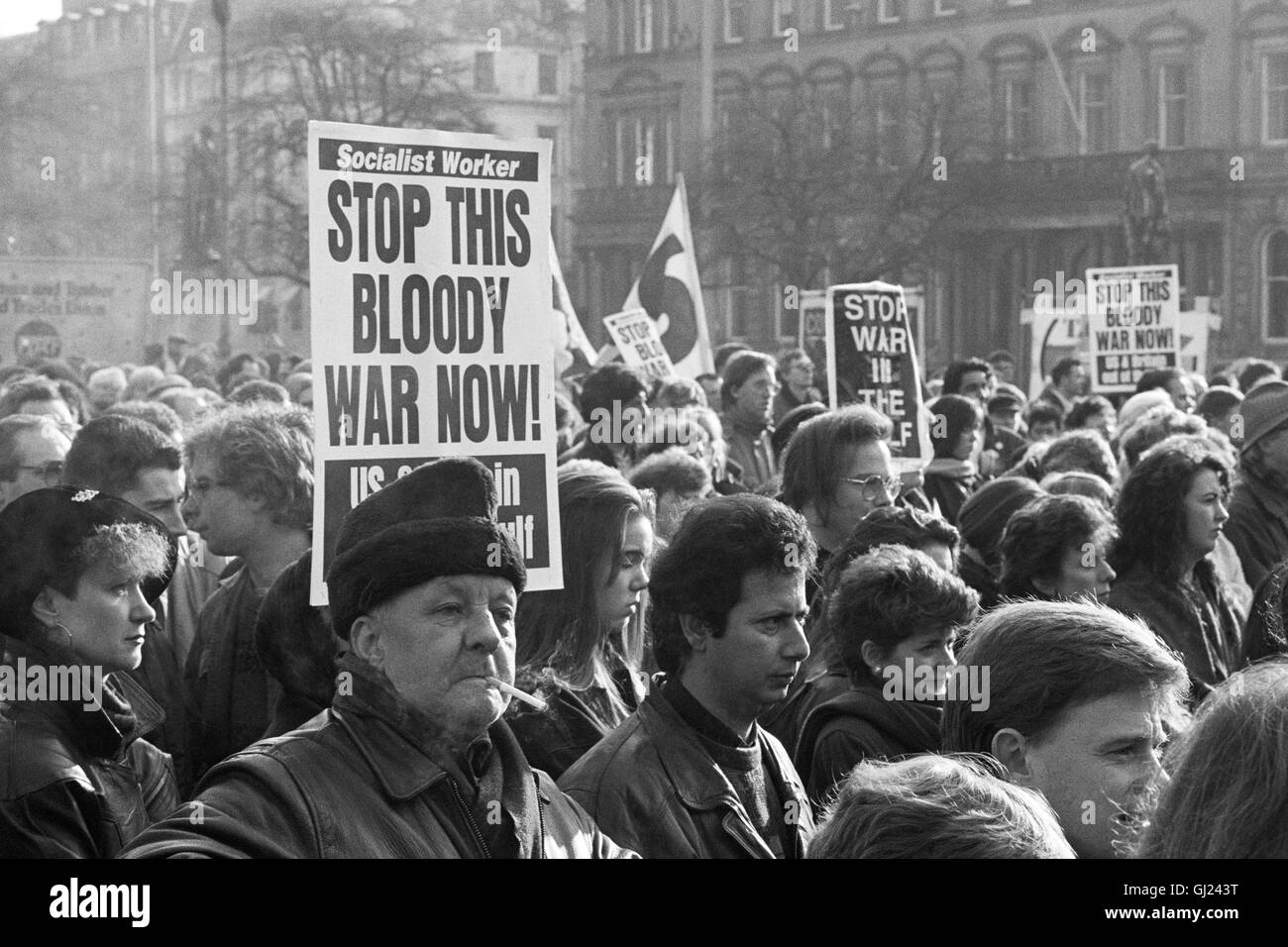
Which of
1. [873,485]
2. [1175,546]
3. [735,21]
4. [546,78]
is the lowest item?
[1175,546]

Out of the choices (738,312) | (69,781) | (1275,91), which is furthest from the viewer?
(738,312)

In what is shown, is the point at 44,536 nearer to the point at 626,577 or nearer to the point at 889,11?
the point at 626,577

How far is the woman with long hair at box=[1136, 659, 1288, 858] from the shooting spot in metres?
2.08

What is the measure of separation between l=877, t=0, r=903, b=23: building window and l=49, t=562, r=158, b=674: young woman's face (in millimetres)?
38273

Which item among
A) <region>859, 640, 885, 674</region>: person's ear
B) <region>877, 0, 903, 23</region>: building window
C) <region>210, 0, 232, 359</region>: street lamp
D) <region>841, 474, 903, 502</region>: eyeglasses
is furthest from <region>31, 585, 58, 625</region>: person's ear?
<region>877, 0, 903, 23</region>: building window

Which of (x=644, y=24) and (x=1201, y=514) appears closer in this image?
(x=1201, y=514)

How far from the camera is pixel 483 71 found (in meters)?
40.8

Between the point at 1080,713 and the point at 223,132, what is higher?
the point at 223,132

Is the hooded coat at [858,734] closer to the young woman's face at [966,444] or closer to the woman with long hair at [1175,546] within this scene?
the woman with long hair at [1175,546]

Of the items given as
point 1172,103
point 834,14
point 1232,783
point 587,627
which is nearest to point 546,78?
point 834,14

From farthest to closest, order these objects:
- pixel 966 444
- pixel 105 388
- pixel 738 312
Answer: pixel 738 312, pixel 105 388, pixel 966 444

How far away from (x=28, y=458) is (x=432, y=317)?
2.02 m

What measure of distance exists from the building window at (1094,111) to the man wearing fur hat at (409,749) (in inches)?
1490
